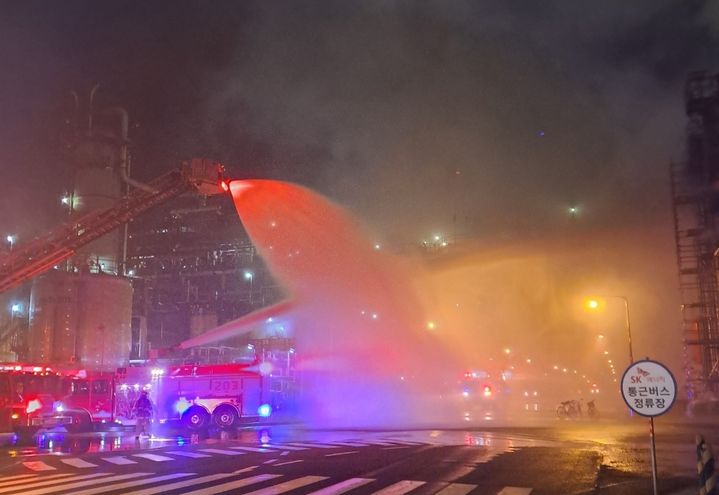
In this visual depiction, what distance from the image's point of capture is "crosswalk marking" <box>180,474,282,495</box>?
983 centimetres

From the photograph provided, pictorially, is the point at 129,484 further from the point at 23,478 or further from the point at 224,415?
the point at 224,415

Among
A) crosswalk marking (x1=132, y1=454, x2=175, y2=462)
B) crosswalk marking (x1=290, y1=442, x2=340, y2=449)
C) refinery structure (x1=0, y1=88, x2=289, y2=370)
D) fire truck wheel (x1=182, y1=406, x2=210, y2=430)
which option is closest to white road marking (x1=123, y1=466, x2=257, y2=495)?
crosswalk marking (x1=132, y1=454, x2=175, y2=462)

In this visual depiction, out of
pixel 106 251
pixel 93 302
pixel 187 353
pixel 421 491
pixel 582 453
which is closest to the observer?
pixel 421 491

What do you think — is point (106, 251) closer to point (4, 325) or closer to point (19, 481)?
point (4, 325)

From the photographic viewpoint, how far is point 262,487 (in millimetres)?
10203

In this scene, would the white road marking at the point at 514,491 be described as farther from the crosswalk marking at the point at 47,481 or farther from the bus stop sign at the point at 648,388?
the crosswalk marking at the point at 47,481

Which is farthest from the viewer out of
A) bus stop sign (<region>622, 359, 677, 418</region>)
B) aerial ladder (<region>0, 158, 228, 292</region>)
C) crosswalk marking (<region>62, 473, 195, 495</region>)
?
aerial ladder (<region>0, 158, 228, 292</region>)

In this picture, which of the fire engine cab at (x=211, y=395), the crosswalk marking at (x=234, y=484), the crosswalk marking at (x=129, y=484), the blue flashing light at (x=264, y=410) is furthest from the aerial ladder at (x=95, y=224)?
the crosswalk marking at (x=234, y=484)

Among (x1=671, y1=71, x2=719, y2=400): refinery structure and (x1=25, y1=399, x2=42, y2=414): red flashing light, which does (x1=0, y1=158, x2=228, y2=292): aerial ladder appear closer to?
(x1=25, y1=399, x2=42, y2=414): red flashing light

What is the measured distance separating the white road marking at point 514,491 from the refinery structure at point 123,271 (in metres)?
14.2

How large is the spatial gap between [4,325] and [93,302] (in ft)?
26.7

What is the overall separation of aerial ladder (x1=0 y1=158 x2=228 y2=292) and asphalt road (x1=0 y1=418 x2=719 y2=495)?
5929 millimetres

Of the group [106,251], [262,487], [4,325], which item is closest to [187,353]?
[106,251]

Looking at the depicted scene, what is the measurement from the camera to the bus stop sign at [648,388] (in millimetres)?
7930
